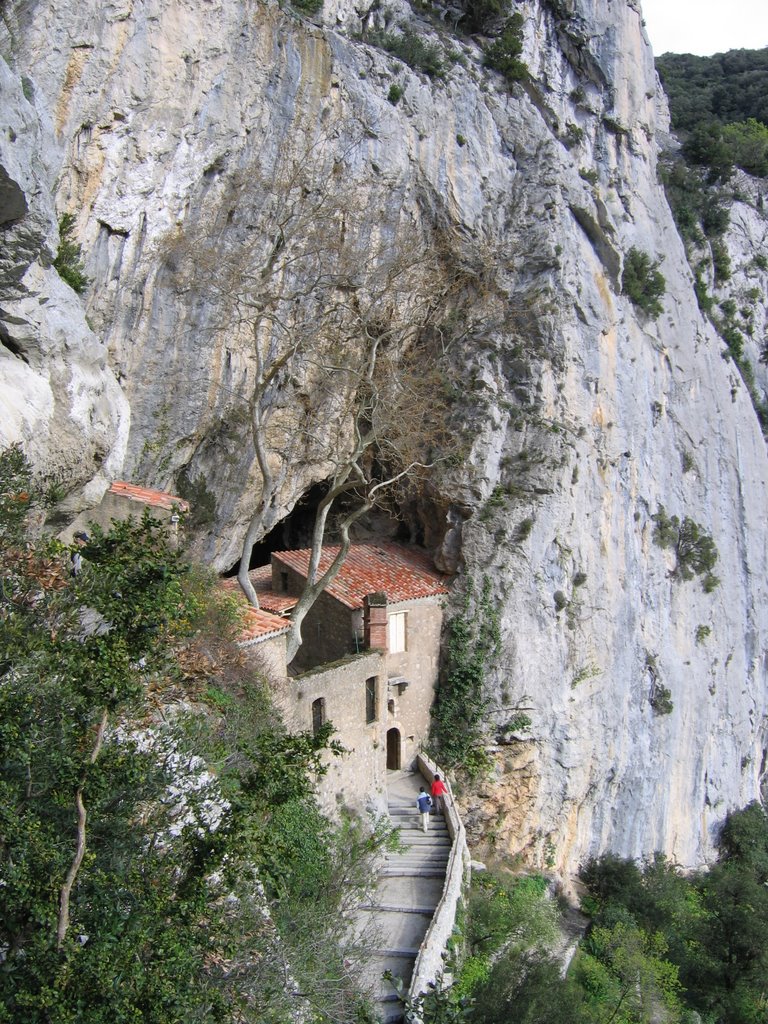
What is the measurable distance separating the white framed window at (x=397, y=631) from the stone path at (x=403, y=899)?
117 inches

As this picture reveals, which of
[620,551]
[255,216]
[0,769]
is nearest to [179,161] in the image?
[255,216]

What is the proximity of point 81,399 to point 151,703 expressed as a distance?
4.91 metres

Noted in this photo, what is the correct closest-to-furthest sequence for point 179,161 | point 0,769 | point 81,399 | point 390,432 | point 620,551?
point 0,769 → point 81,399 → point 179,161 → point 390,432 → point 620,551

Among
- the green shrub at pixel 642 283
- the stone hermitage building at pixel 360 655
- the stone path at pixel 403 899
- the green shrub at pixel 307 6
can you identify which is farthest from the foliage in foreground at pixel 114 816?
the green shrub at pixel 642 283

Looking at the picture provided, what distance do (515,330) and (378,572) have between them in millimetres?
7524

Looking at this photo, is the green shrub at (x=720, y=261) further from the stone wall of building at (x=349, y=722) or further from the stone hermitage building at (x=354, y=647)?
the stone wall of building at (x=349, y=722)

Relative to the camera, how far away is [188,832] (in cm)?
670

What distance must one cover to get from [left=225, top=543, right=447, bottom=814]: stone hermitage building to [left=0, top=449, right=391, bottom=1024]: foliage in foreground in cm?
643

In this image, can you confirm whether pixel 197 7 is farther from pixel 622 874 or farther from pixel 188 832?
pixel 622 874

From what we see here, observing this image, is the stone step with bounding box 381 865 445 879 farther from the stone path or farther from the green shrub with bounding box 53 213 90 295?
the green shrub with bounding box 53 213 90 295

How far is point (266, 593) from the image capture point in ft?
66.3

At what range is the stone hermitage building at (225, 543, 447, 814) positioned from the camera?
14.5 metres

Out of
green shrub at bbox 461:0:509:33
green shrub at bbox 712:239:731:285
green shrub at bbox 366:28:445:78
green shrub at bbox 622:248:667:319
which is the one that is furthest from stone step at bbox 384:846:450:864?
green shrub at bbox 712:239:731:285

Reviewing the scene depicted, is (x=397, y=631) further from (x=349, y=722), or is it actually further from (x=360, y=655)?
(x=349, y=722)
